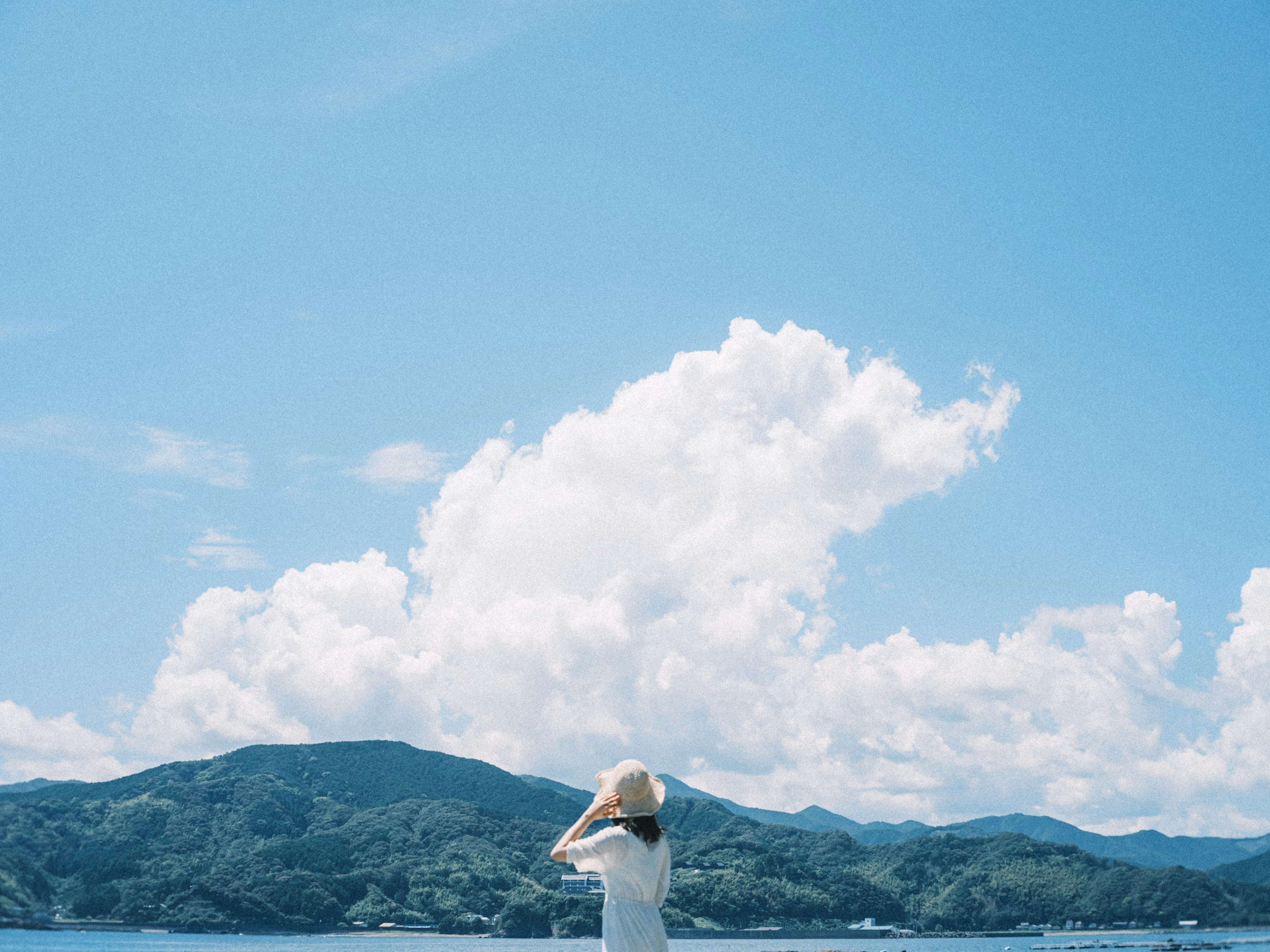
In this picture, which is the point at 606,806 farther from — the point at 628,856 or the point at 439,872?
the point at 439,872

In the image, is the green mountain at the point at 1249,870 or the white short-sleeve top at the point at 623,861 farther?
the green mountain at the point at 1249,870

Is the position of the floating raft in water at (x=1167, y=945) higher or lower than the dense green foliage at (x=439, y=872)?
lower

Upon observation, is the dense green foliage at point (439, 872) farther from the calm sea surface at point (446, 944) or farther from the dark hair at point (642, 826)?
the dark hair at point (642, 826)

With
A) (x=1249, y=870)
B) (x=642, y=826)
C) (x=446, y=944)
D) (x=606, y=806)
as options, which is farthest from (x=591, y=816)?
(x=1249, y=870)

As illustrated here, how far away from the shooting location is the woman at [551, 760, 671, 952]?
4.78 metres

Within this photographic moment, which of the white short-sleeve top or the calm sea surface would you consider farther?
the calm sea surface

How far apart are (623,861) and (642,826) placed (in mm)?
179

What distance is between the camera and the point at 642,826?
16.1 ft

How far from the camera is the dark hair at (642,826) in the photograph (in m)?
4.87

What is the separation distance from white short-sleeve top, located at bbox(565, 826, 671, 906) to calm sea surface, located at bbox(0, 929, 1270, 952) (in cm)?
9947

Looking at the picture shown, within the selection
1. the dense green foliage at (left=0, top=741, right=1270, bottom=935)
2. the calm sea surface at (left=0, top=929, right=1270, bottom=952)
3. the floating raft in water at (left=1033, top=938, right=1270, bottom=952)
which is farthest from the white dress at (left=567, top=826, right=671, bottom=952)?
the floating raft in water at (left=1033, top=938, right=1270, bottom=952)

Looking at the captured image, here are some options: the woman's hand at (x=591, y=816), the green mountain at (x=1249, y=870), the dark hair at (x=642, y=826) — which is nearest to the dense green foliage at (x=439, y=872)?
the green mountain at (x=1249, y=870)

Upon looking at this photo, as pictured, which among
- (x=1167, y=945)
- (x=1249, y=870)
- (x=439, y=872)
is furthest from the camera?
(x=439, y=872)

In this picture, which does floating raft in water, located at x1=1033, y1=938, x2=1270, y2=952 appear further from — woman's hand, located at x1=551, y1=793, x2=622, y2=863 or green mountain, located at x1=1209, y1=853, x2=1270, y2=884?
woman's hand, located at x1=551, y1=793, x2=622, y2=863
